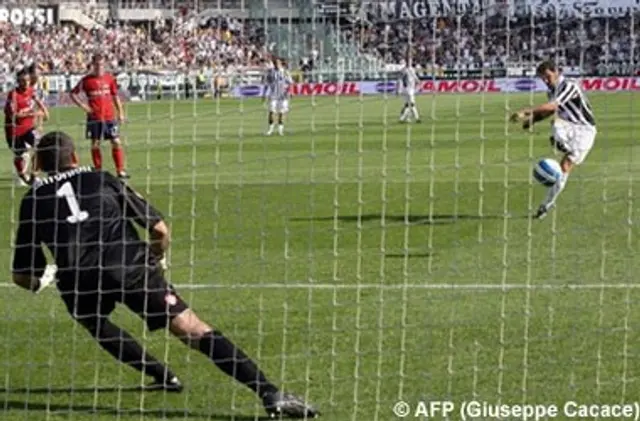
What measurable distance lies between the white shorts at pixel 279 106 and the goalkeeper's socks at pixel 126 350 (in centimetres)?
2128

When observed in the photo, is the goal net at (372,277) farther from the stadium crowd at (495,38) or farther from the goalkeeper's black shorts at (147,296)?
the goalkeeper's black shorts at (147,296)

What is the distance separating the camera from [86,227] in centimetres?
900

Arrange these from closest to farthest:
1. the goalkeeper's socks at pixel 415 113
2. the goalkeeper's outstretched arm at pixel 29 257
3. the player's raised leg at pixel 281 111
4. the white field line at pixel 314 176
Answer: the goalkeeper's outstretched arm at pixel 29 257, the white field line at pixel 314 176, the player's raised leg at pixel 281 111, the goalkeeper's socks at pixel 415 113

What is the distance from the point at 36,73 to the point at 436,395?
11.5 m

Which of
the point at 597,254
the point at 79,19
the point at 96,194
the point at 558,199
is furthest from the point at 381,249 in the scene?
the point at 96,194

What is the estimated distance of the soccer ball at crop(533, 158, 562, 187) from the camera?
18828mm

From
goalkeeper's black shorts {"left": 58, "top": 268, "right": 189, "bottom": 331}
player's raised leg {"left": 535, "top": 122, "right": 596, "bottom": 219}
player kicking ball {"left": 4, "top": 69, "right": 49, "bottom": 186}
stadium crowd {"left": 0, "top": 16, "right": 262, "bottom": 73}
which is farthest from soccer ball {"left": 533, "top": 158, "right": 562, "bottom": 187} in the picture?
goalkeeper's black shorts {"left": 58, "top": 268, "right": 189, "bottom": 331}

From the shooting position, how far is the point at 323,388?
31.6 feet

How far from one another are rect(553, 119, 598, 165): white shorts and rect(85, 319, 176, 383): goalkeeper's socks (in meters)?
10.8

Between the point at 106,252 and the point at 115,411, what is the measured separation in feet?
3.42

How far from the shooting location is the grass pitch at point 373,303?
9555 millimetres

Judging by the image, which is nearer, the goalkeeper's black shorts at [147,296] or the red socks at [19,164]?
the goalkeeper's black shorts at [147,296]

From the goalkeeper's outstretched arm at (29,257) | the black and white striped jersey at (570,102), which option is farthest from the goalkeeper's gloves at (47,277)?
the black and white striped jersey at (570,102)

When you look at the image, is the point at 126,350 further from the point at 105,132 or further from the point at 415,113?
the point at 415,113
